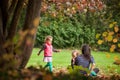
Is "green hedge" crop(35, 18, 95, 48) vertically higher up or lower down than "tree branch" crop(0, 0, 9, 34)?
lower down

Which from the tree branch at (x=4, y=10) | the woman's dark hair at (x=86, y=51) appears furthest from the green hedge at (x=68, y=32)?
the tree branch at (x=4, y=10)

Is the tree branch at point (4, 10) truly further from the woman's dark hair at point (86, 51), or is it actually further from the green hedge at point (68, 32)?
the green hedge at point (68, 32)

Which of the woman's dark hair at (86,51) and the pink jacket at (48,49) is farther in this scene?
the pink jacket at (48,49)

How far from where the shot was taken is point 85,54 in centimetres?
1029

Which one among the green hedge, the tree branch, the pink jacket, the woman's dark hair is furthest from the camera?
the green hedge

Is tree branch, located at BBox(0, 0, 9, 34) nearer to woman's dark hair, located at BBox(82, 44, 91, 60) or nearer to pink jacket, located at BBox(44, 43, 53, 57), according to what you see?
woman's dark hair, located at BBox(82, 44, 91, 60)

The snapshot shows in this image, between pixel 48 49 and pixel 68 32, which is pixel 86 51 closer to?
pixel 48 49

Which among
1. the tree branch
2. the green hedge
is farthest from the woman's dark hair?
the green hedge

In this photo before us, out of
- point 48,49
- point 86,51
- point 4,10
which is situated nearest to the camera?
point 4,10

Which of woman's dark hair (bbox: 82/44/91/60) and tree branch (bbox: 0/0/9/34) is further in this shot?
woman's dark hair (bbox: 82/44/91/60)

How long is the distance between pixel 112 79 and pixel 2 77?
397cm

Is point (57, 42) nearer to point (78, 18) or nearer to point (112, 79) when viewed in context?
point (78, 18)

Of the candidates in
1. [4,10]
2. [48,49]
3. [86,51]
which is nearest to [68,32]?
[48,49]

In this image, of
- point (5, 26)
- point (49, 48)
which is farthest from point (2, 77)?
point (49, 48)
